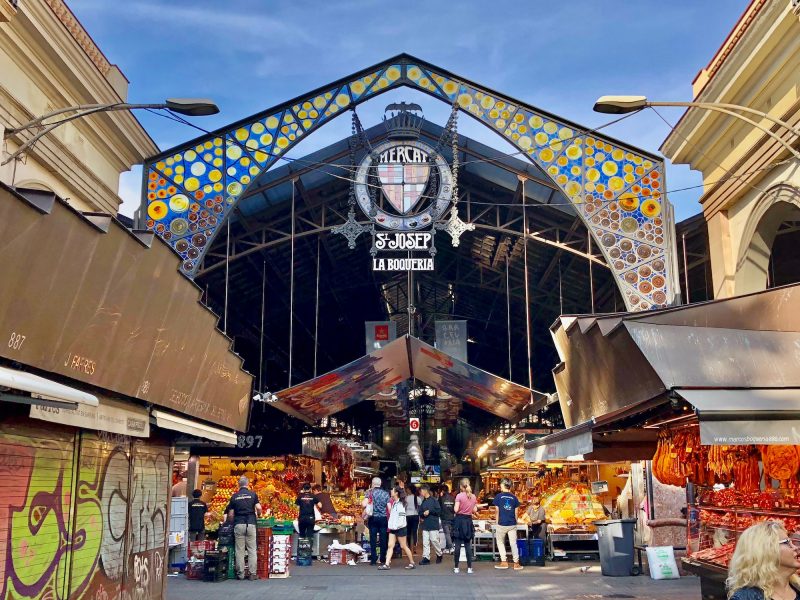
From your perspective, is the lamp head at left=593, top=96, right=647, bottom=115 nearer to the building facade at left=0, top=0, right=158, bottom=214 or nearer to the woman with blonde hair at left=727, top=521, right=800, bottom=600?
the woman with blonde hair at left=727, top=521, right=800, bottom=600

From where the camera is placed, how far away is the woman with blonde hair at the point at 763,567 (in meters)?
3.77

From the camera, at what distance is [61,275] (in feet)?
19.4

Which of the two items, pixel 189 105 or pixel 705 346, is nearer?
pixel 705 346

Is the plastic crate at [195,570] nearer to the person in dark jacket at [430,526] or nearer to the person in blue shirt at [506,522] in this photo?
the person in dark jacket at [430,526]

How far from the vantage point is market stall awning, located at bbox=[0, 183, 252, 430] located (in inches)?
210

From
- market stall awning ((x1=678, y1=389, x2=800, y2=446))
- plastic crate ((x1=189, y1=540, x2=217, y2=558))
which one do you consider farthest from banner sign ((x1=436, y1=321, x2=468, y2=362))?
market stall awning ((x1=678, y1=389, x2=800, y2=446))

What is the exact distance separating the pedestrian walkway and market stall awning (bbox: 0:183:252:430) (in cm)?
338

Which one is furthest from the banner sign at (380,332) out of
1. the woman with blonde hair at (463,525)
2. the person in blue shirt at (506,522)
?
the woman with blonde hair at (463,525)

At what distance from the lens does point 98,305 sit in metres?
6.67

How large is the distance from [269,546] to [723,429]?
893 centimetres

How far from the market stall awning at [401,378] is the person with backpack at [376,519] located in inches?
96.4

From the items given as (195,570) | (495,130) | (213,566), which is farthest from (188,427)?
(495,130)

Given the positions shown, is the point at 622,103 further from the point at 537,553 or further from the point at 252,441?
the point at 252,441

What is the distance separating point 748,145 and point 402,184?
6397 millimetres
